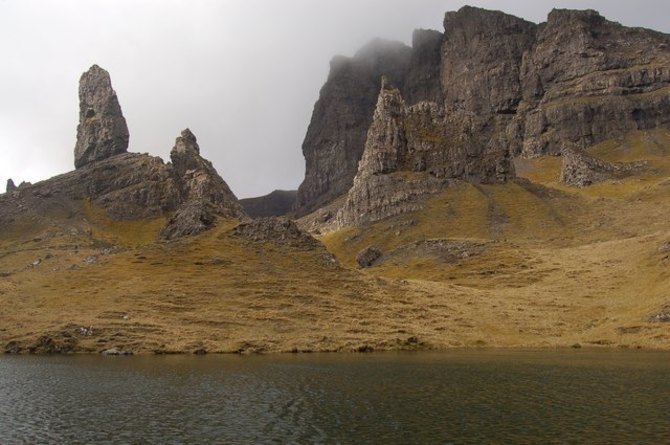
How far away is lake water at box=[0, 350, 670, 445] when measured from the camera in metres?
36.3

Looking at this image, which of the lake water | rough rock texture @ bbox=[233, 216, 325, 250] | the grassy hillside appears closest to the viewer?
the lake water

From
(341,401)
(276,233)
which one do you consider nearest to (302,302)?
(276,233)

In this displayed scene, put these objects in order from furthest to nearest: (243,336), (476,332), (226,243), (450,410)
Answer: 1. (226,243)
2. (476,332)
3. (243,336)
4. (450,410)

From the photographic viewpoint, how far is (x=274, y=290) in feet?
375

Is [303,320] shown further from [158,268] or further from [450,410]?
[450,410]

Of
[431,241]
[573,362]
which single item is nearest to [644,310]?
[573,362]

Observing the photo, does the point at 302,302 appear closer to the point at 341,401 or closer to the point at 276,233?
the point at 276,233

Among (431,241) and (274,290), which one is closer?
(274,290)

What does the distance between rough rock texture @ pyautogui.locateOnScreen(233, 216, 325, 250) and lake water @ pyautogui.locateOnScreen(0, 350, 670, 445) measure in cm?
6488

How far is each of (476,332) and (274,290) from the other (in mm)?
38410

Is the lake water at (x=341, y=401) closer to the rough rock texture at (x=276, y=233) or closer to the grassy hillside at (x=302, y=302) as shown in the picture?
the grassy hillside at (x=302, y=302)

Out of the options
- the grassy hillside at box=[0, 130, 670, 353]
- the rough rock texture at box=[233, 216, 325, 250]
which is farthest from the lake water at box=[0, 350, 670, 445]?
the rough rock texture at box=[233, 216, 325, 250]

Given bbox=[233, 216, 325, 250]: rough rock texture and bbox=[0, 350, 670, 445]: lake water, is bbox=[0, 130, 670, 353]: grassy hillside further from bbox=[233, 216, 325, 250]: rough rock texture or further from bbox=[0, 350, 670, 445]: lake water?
bbox=[0, 350, 670, 445]: lake water

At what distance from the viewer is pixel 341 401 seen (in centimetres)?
4762
